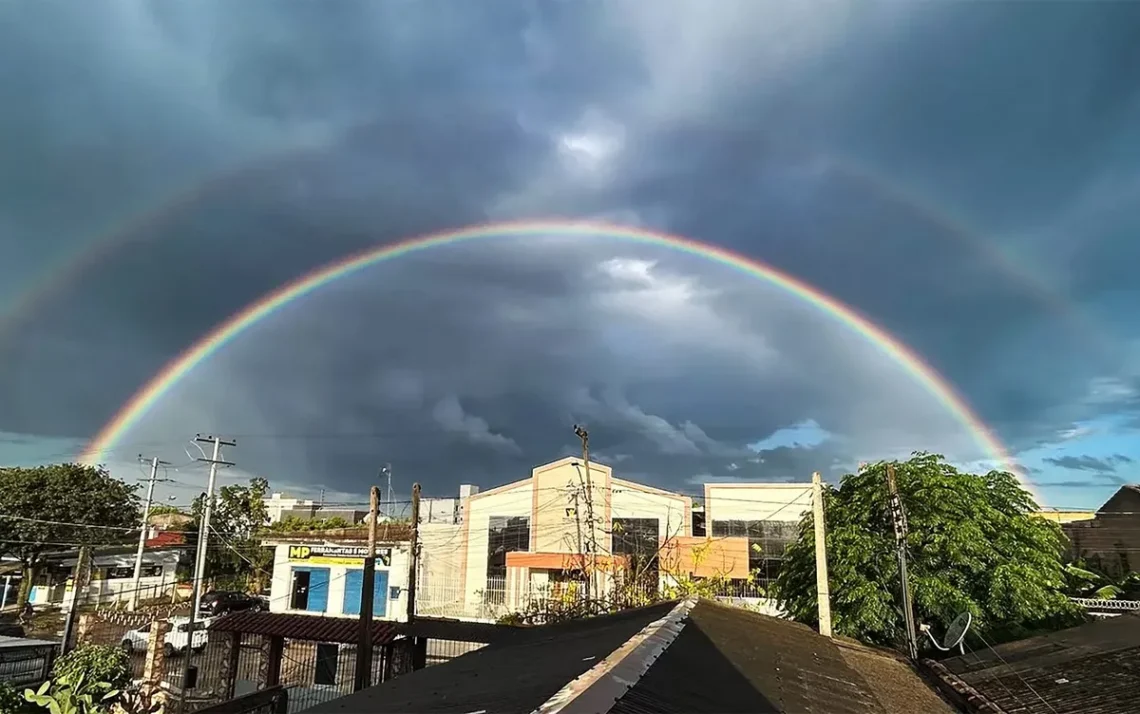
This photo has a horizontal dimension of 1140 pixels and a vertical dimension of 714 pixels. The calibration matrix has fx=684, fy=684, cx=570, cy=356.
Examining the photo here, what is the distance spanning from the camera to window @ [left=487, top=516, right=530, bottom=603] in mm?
35438

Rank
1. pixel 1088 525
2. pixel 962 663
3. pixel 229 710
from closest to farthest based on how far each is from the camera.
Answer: pixel 229 710
pixel 962 663
pixel 1088 525

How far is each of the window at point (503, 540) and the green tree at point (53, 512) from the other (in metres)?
23.3

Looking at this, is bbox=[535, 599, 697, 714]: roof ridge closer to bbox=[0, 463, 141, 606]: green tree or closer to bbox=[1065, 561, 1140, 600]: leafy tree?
bbox=[1065, 561, 1140, 600]: leafy tree

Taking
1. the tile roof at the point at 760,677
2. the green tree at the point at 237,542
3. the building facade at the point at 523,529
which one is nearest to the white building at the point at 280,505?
the green tree at the point at 237,542

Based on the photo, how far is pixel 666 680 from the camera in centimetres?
385

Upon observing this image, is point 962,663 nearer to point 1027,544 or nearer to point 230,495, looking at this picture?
point 1027,544

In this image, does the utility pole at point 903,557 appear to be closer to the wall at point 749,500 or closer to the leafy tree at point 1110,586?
the leafy tree at point 1110,586

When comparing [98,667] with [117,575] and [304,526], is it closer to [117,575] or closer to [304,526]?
[304,526]

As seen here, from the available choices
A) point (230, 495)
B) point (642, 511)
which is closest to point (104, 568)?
point (230, 495)

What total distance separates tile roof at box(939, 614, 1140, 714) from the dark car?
116 feet

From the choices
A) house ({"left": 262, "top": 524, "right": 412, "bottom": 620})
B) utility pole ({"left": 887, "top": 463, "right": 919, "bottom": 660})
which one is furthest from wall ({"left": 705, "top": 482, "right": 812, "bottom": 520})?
utility pole ({"left": 887, "top": 463, "right": 919, "bottom": 660})

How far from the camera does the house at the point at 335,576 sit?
3416 centimetres

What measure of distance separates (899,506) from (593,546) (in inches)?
326

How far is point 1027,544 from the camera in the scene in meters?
14.6
